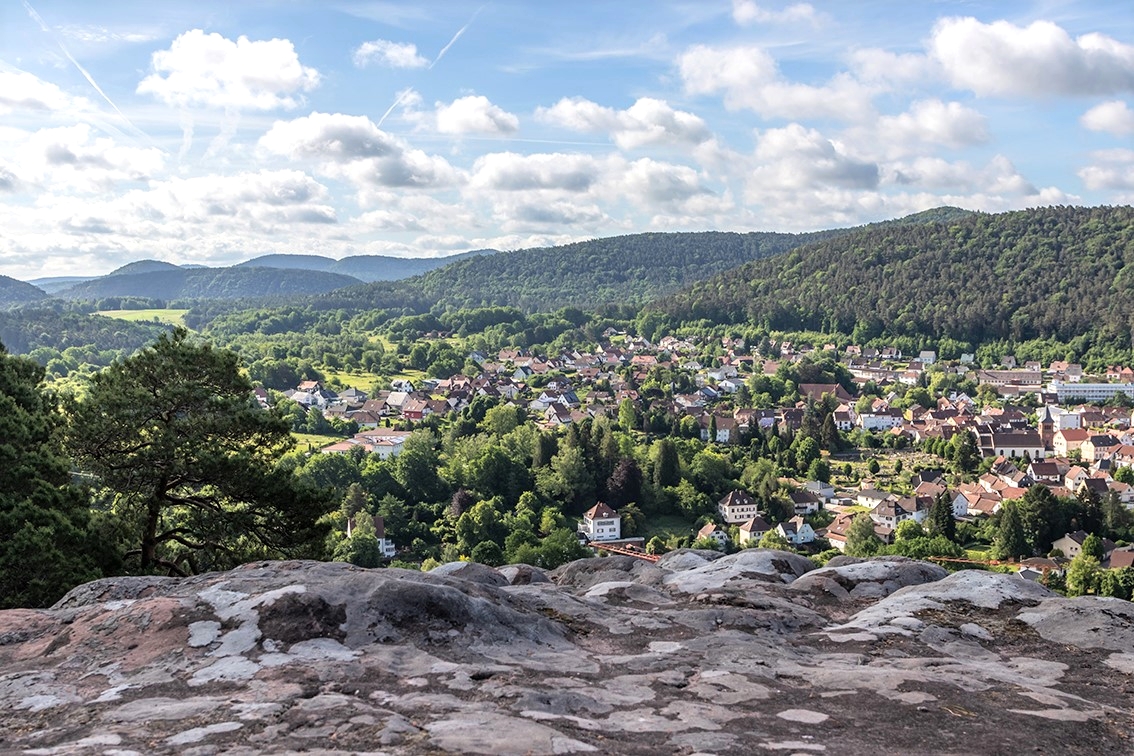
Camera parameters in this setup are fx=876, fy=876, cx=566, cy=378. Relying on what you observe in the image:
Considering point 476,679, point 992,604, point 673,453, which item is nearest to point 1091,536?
point 673,453

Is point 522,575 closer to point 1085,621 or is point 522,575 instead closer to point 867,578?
point 867,578

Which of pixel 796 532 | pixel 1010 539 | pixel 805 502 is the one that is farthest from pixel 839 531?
pixel 1010 539

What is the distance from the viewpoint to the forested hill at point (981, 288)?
15525 centimetres

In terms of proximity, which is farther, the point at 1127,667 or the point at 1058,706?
the point at 1127,667

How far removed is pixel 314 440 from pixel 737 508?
47.2 m

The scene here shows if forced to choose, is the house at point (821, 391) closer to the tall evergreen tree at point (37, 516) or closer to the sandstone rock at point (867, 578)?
the sandstone rock at point (867, 578)

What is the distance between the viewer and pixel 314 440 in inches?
3615

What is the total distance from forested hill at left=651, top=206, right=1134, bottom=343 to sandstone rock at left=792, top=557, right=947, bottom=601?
151 meters

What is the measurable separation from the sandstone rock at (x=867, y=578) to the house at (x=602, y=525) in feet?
150

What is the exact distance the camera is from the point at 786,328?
184000 millimetres

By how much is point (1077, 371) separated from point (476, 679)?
153m

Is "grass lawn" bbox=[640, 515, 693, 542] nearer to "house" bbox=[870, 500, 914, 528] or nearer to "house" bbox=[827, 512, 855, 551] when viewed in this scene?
"house" bbox=[827, 512, 855, 551]

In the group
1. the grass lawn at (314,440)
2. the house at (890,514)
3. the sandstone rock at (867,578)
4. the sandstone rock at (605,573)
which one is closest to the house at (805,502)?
the house at (890,514)

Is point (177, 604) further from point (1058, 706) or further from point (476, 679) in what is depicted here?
point (1058, 706)
